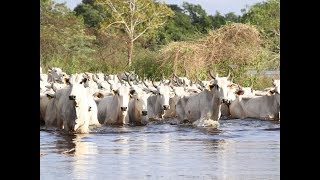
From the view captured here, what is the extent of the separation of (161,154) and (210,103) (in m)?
5.87

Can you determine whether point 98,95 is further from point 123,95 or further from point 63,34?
point 63,34

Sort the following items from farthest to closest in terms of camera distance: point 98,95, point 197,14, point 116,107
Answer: point 197,14 → point 98,95 → point 116,107

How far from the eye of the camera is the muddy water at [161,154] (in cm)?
1006

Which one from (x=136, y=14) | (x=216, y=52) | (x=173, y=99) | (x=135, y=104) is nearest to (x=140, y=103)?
(x=135, y=104)

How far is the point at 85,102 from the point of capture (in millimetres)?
16031

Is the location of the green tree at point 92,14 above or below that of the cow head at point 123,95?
above

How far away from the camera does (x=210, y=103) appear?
1878cm

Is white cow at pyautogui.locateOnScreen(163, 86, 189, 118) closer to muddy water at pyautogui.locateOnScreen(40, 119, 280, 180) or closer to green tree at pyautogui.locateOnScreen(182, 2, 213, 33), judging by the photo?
muddy water at pyautogui.locateOnScreen(40, 119, 280, 180)

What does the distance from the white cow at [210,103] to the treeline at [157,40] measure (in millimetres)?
17715

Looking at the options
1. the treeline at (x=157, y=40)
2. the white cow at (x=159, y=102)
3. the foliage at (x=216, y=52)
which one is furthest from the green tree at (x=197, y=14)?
the white cow at (x=159, y=102)

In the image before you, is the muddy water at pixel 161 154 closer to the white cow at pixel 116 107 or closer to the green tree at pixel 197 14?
the white cow at pixel 116 107
